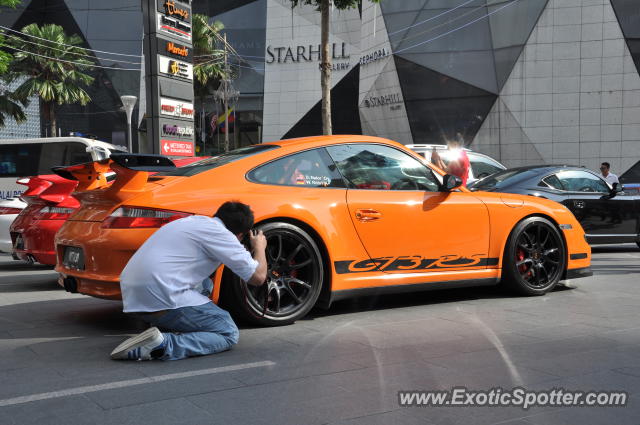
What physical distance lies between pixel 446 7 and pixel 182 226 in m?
26.2

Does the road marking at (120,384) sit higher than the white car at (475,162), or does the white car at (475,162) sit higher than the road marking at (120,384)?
the white car at (475,162)

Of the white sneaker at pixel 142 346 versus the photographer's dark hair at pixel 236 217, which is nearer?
the white sneaker at pixel 142 346

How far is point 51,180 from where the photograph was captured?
8.35 m

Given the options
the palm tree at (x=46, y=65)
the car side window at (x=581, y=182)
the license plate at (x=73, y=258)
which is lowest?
the license plate at (x=73, y=258)

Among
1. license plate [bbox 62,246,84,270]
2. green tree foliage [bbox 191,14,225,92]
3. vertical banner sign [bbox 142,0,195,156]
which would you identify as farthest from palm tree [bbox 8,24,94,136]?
license plate [bbox 62,246,84,270]

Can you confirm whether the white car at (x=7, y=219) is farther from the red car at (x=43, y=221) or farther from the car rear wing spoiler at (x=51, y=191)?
the red car at (x=43, y=221)

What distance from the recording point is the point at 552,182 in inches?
388

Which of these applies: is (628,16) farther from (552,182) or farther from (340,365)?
(340,365)

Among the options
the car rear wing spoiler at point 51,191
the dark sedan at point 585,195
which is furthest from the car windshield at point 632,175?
the car rear wing spoiler at point 51,191

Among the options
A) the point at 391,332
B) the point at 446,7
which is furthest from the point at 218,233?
the point at 446,7

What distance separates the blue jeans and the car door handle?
1555mm

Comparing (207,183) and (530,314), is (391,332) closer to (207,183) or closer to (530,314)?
(530,314)

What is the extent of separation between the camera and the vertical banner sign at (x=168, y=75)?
63.5 feet

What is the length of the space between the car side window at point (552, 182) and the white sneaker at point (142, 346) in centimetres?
723
